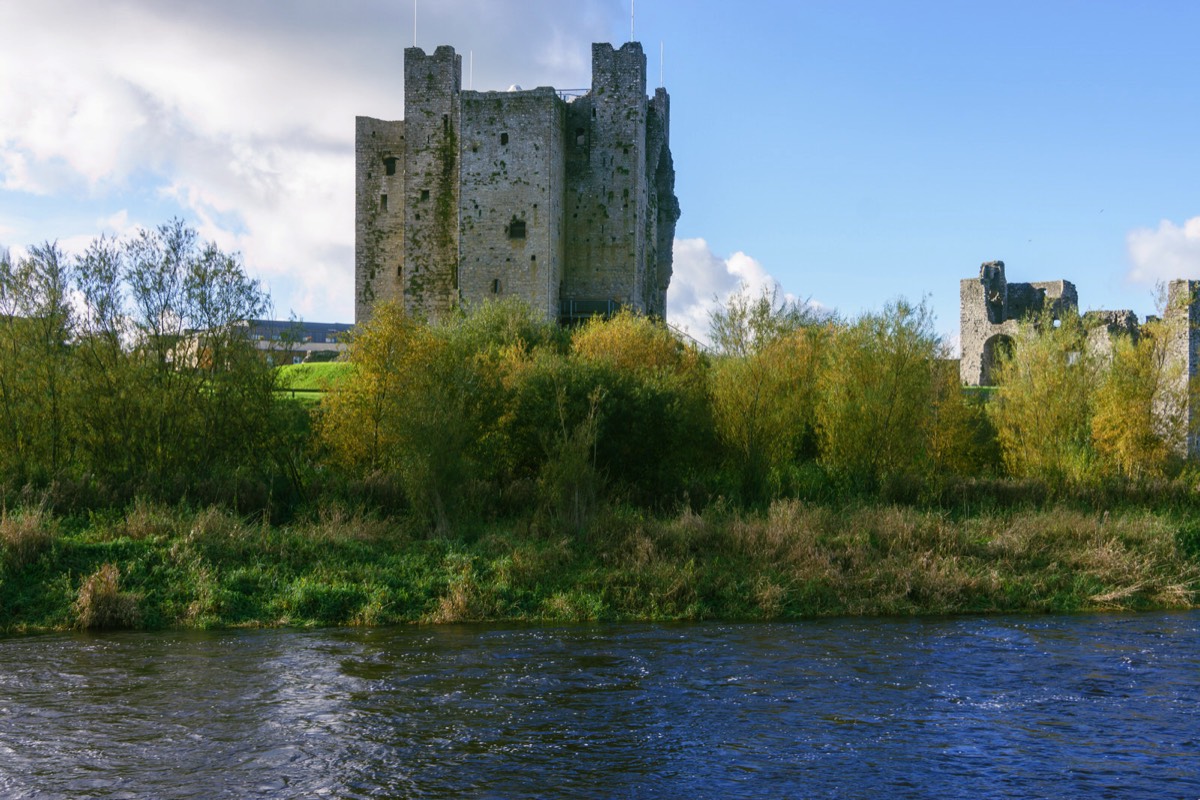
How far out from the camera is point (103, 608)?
46.2ft

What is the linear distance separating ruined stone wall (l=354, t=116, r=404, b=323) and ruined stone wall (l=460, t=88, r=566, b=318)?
3.71 meters

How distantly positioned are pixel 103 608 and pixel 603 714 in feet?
24.3

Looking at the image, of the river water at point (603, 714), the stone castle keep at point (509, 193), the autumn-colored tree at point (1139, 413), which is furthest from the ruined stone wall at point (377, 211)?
the river water at point (603, 714)

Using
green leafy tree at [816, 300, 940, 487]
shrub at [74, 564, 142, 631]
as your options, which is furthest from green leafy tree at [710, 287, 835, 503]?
shrub at [74, 564, 142, 631]

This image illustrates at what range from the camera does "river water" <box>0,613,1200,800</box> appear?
8.45 meters

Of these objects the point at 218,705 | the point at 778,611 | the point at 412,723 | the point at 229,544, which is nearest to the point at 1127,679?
the point at 778,611

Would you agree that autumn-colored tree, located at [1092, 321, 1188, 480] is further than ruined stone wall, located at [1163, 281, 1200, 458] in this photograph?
No

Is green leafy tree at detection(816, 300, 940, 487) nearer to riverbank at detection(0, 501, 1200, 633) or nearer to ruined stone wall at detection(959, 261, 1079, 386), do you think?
riverbank at detection(0, 501, 1200, 633)

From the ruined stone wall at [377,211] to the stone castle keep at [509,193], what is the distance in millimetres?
37

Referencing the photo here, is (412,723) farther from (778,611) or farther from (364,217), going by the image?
(364,217)

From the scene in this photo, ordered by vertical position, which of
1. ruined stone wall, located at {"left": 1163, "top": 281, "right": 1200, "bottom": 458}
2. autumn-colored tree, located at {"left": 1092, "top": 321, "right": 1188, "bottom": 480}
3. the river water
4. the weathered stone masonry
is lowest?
the river water

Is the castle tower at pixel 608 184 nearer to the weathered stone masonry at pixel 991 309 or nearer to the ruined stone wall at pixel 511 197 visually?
the ruined stone wall at pixel 511 197

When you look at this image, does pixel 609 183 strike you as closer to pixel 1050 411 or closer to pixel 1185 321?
pixel 1185 321

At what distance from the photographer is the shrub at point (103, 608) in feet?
46.0
